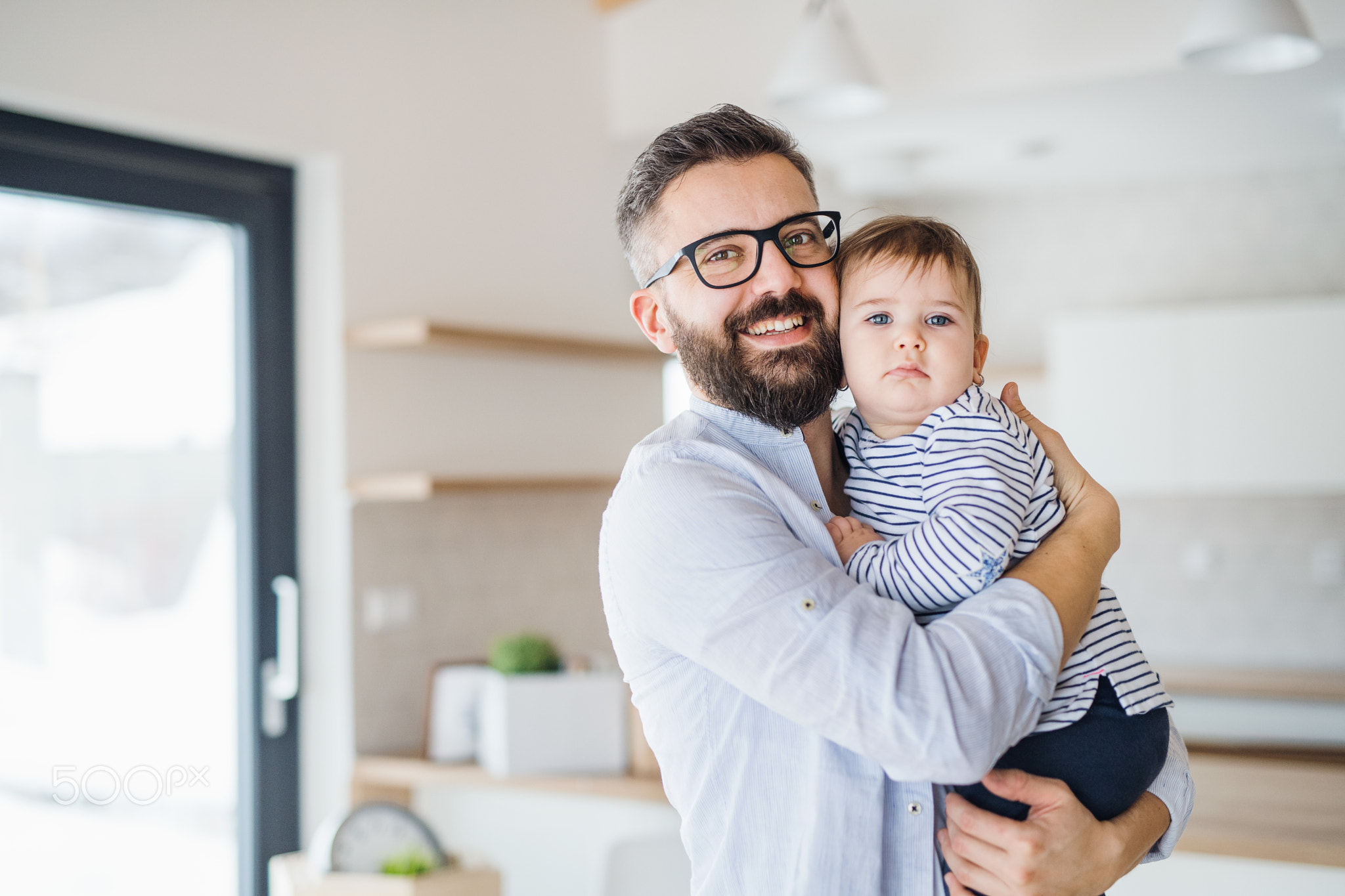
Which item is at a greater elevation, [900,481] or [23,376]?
[23,376]

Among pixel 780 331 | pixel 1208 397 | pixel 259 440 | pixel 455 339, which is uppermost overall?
pixel 455 339

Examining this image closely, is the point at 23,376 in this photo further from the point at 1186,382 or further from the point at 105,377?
the point at 1186,382

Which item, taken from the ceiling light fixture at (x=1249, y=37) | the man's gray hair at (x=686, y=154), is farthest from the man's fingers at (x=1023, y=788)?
the ceiling light fixture at (x=1249, y=37)

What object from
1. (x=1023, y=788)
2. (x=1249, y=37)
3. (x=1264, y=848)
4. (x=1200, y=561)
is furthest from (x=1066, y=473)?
(x=1200, y=561)

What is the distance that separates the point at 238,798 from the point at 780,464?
7.92ft

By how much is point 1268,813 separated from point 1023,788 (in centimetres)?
155

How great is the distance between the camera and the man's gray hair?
135 cm

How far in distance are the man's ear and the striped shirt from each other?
28 centimetres

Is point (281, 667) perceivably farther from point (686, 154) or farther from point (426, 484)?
point (686, 154)

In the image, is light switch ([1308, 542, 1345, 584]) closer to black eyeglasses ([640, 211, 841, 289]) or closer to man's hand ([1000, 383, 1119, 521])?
man's hand ([1000, 383, 1119, 521])

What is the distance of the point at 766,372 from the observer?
128 centimetres

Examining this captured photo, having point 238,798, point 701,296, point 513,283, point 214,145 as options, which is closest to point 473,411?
point 513,283

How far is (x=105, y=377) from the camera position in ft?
9.39

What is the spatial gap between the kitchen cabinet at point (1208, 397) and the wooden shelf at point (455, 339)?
1.91 meters
